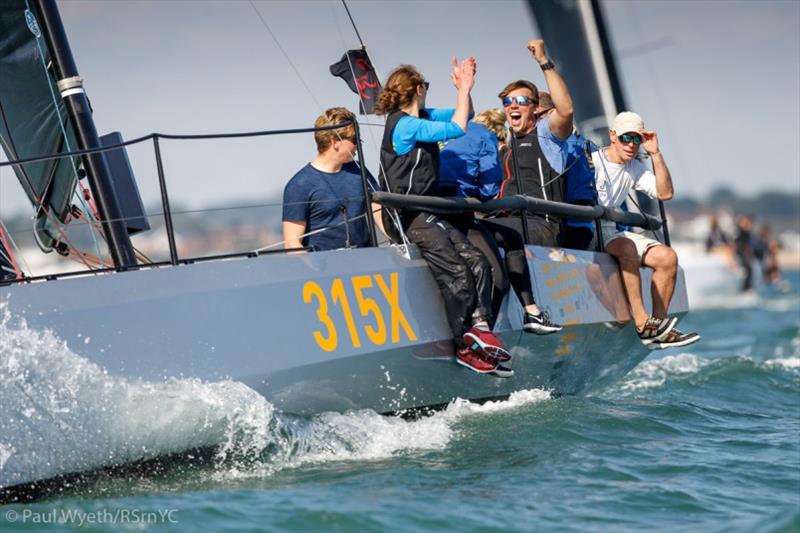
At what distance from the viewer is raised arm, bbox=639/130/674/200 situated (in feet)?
24.4

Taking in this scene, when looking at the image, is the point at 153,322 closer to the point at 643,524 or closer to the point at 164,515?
the point at 164,515

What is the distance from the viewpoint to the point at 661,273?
7938 millimetres

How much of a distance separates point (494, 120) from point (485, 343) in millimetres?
1918

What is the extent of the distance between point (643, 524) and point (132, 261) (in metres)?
3.19

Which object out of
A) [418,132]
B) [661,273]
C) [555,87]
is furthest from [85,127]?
[661,273]

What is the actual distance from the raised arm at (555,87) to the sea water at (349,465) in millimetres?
1749

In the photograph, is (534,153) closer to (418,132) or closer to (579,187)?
(579,187)

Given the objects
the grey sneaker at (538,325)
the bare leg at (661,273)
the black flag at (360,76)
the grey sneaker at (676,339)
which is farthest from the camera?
the bare leg at (661,273)

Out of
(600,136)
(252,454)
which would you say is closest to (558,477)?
(252,454)

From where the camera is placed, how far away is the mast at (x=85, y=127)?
6711 mm

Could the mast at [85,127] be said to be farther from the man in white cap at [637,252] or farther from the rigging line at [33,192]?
the man in white cap at [637,252]

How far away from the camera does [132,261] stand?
6699 millimetres

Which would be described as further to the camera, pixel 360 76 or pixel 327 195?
pixel 360 76

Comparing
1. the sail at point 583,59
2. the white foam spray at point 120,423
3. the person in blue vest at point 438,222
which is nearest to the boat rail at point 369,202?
the person in blue vest at point 438,222
